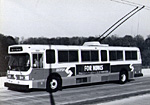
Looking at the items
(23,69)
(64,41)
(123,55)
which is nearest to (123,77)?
(123,55)

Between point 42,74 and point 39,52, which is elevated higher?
point 39,52

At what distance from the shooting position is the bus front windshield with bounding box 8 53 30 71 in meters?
12.5

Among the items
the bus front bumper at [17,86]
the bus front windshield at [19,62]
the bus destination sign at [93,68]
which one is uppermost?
the bus front windshield at [19,62]

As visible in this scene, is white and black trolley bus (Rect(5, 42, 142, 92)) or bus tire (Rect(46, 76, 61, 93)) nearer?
white and black trolley bus (Rect(5, 42, 142, 92))

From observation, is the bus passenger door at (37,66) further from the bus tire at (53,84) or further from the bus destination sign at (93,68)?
the bus destination sign at (93,68)

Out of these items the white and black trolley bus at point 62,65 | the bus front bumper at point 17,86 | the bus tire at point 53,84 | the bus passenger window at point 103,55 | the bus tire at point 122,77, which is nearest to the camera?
the bus front bumper at point 17,86

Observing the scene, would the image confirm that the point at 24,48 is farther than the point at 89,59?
No

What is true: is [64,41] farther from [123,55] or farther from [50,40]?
[123,55]

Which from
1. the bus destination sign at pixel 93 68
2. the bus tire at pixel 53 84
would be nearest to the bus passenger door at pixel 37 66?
the bus tire at pixel 53 84

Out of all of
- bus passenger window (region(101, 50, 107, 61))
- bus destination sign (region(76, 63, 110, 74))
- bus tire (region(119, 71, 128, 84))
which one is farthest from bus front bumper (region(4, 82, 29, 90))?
bus tire (region(119, 71, 128, 84))

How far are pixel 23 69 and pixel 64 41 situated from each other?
2406 cm

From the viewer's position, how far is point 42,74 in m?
12.6

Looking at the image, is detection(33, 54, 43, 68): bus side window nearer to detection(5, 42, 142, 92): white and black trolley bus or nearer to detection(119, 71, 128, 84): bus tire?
detection(5, 42, 142, 92): white and black trolley bus

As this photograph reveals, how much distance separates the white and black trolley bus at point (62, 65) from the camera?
12477mm
